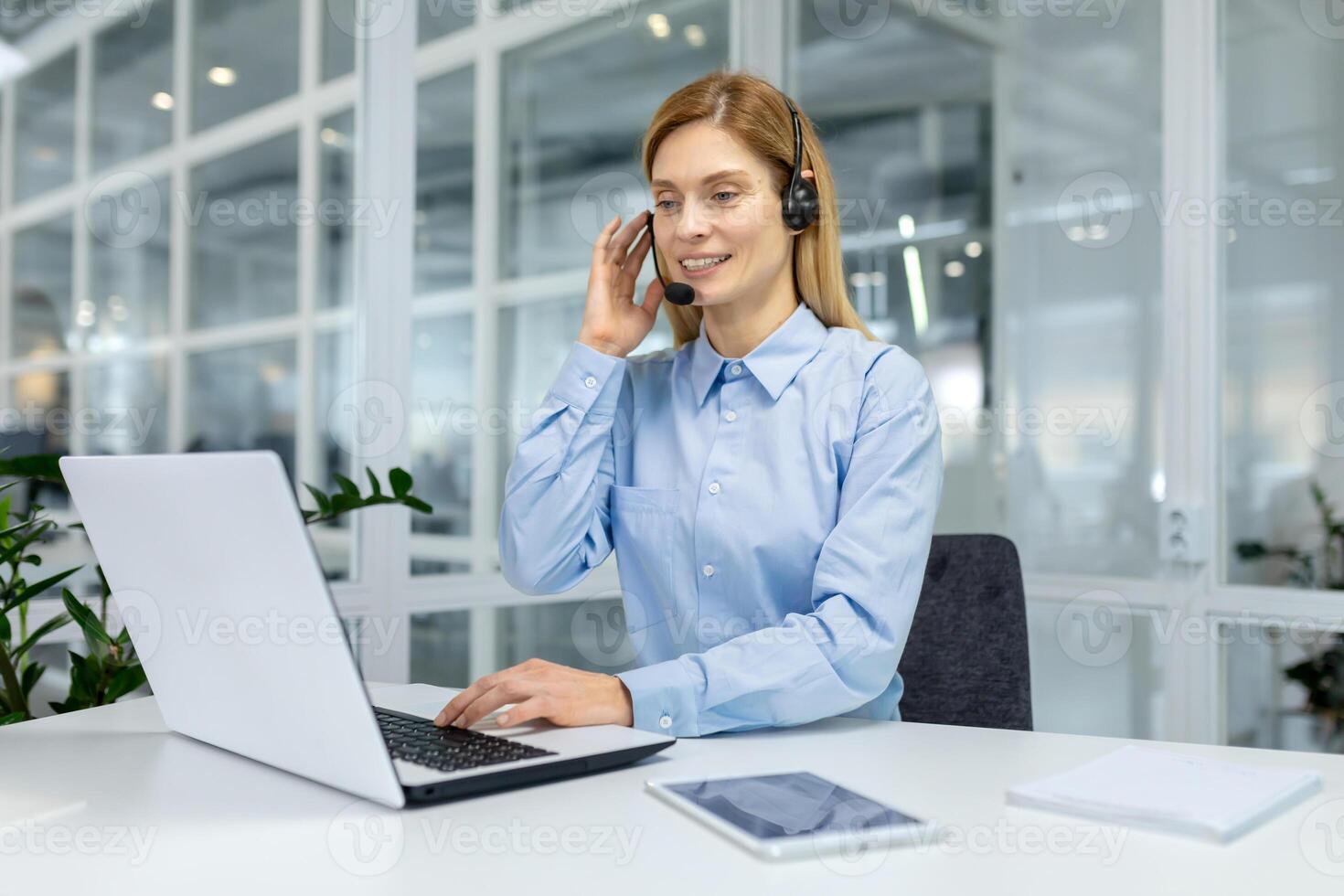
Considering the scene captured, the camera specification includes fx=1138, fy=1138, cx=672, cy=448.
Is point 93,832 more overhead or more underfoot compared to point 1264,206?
more underfoot

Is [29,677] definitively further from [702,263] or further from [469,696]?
[702,263]

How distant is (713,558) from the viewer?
4.79 ft

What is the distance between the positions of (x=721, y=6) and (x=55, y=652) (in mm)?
2411

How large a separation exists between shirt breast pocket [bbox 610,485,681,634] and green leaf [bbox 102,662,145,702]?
2.23ft

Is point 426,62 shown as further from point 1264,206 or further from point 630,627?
point 1264,206

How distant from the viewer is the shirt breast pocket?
151 centimetres

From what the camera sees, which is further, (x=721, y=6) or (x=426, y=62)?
(x=721, y=6)

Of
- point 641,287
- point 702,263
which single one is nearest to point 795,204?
point 702,263

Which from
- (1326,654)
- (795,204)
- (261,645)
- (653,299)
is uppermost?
(795,204)

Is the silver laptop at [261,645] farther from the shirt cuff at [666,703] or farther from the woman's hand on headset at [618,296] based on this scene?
the woman's hand on headset at [618,296]

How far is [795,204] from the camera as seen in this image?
1.52 m

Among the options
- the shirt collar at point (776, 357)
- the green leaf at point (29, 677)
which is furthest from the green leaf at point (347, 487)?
the shirt collar at point (776, 357)

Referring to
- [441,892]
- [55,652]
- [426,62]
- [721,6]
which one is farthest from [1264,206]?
[55,652]

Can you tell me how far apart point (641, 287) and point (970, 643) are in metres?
1.71
